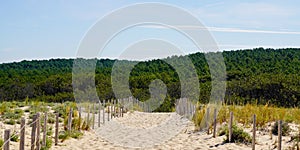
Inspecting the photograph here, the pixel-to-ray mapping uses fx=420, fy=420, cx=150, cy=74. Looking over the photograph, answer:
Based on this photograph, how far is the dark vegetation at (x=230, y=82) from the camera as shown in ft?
124

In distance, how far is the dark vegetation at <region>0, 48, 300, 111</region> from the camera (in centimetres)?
3794

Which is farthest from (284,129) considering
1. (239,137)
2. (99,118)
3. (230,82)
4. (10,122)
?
(230,82)

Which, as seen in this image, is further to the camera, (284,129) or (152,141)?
(152,141)

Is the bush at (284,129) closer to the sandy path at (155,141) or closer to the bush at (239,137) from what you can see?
the sandy path at (155,141)

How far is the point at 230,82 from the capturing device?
4622 cm

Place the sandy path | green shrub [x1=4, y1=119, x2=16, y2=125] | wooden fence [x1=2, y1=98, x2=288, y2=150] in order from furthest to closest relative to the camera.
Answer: green shrub [x1=4, y1=119, x2=16, y2=125] < the sandy path < wooden fence [x1=2, y1=98, x2=288, y2=150]

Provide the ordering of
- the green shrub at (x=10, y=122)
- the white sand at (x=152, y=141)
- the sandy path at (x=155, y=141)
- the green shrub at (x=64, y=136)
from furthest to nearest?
the green shrub at (x=10, y=122), the green shrub at (x=64, y=136), the sandy path at (x=155, y=141), the white sand at (x=152, y=141)

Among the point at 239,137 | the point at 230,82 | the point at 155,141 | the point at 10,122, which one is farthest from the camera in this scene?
the point at 230,82

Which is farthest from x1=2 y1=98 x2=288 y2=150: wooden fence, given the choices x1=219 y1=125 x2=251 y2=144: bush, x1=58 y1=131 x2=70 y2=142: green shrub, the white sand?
the white sand

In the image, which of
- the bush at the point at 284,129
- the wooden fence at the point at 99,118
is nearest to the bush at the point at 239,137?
the wooden fence at the point at 99,118

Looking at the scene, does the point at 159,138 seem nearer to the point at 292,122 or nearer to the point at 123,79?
the point at 292,122

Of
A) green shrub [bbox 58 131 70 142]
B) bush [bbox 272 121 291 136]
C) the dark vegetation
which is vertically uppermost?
the dark vegetation

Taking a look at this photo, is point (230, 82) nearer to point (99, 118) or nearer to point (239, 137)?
point (99, 118)

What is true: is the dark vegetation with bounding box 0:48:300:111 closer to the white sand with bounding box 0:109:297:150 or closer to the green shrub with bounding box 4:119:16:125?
the white sand with bounding box 0:109:297:150
